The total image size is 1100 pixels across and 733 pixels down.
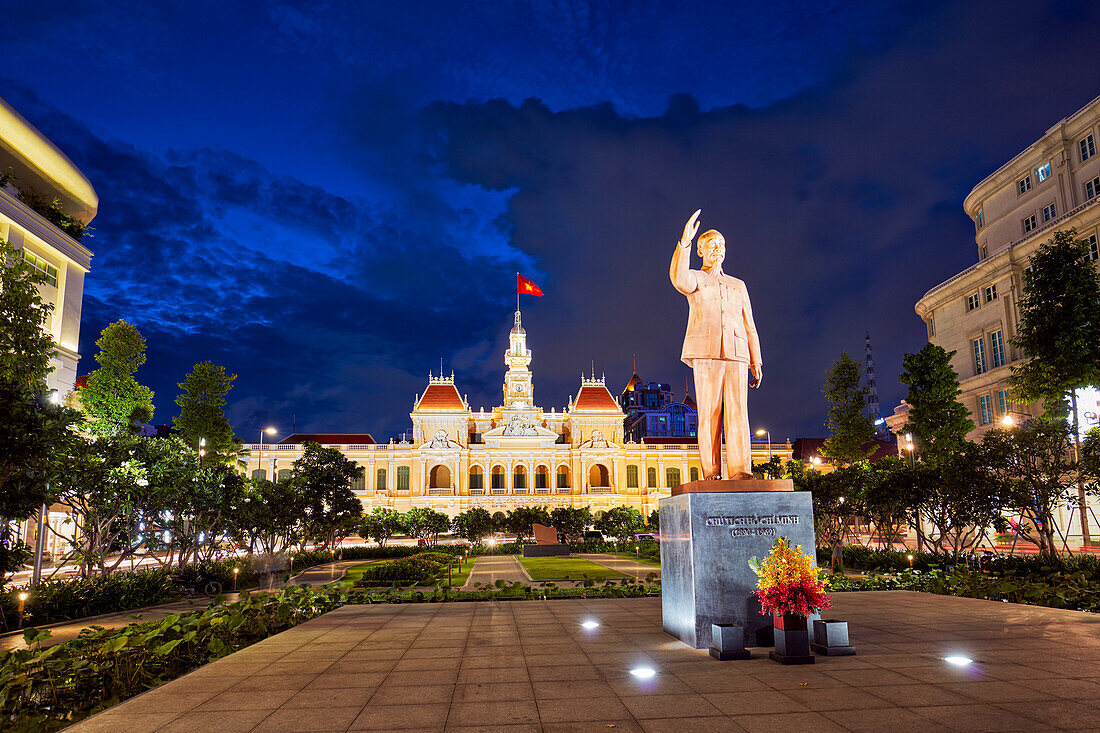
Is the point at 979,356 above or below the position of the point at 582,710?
above

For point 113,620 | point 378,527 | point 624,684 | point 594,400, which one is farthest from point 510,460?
point 624,684

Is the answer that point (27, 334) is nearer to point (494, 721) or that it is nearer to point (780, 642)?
point (494, 721)

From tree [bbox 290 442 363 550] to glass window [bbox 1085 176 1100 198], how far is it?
44.1 metres

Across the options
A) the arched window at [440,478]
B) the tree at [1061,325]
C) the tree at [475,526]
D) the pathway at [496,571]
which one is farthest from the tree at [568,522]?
the arched window at [440,478]

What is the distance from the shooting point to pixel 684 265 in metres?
11.0

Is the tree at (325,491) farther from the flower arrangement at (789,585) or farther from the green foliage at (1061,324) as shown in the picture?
the green foliage at (1061,324)

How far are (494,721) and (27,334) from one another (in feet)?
40.5

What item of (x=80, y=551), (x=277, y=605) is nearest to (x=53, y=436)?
(x=277, y=605)

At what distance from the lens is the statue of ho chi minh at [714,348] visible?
35.8 ft

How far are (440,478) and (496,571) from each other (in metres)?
51.2

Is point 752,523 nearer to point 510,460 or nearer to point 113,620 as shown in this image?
point 113,620

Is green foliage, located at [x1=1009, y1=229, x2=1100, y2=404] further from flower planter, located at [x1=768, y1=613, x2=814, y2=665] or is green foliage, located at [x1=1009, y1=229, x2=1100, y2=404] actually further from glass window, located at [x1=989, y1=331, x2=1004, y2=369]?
flower planter, located at [x1=768, y1=613, x2=814, y2=665]

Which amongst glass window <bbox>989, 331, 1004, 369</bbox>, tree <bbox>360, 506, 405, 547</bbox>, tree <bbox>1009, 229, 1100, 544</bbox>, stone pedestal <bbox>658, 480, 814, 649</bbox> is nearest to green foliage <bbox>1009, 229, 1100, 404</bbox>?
tree <bbox>1009, 229, 1100, 544</bbox>

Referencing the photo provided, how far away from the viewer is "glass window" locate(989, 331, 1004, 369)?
42.2m
